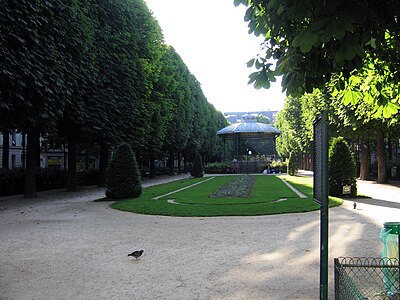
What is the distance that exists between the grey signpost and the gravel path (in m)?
1.69

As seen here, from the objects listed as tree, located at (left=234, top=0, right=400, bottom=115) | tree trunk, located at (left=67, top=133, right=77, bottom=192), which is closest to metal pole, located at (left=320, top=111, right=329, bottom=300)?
tree, located at (left=234, top=0, right=400, bottom=115)

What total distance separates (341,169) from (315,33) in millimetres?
16835

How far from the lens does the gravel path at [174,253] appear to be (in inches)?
217

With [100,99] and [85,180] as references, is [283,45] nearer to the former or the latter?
[100,99]

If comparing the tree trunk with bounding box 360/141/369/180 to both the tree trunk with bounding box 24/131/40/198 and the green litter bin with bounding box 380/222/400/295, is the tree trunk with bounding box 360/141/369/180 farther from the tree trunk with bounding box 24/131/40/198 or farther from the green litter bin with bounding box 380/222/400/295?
the green litter bin with bounding box 380/222/400/295

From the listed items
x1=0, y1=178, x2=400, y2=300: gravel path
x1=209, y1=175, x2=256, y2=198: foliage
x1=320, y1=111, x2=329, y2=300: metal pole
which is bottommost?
x1=0, y1=178, x2=400, y2=300: gravel path

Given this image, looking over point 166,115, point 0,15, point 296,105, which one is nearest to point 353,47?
point 0,15

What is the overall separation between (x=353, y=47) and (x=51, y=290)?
4.93m

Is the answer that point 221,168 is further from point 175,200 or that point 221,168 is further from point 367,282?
point 367,282

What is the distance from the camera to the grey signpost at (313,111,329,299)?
11.3ft

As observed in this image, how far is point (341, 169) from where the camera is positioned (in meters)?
18.5

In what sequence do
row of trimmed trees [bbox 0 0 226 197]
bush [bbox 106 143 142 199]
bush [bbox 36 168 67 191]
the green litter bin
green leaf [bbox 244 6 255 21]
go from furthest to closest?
bush [bbox 36 168 67 191] < bush [bbox 106 143 142 199] < row of trimmed trees [bbox 0 0 226 197] < the green litter bin < green leaf [bbox 244 6 255 21]

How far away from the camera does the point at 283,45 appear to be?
4508 mm

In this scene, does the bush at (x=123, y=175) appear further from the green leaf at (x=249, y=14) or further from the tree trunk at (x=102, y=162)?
the green leaf at (x=249, y=14)
